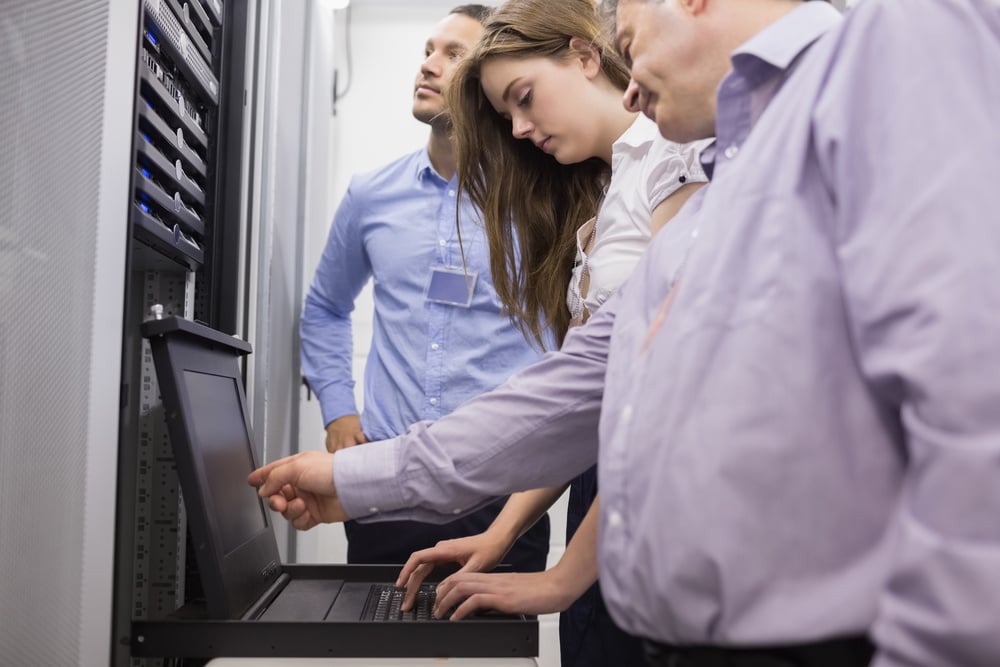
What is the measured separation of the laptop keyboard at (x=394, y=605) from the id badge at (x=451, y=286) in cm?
86

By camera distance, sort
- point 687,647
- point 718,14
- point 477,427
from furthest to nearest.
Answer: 1. point 477,427
2. point 718,14
3. point 687,647

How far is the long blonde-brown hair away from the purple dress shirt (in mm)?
903

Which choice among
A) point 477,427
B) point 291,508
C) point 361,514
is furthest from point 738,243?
point 291,508

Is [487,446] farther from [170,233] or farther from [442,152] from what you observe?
[442,152]

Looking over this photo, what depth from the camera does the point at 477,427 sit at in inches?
40.5

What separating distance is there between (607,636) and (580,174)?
0.83 metres

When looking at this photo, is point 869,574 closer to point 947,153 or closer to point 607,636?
point 947,153

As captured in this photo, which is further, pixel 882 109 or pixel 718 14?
pixel 718 14

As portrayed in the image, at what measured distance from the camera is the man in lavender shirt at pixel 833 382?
1.45ft

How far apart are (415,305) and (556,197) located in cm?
54

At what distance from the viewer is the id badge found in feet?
6.53

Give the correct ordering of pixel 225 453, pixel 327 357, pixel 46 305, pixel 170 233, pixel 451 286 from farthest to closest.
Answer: pixel 327 357
pixel 451 286
pixel 170 233
pixel 225 453
pixel 46 305

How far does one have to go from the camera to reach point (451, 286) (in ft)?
6.57

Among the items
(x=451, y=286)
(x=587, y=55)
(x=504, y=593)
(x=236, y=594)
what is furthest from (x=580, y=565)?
(x=451, y=286)
